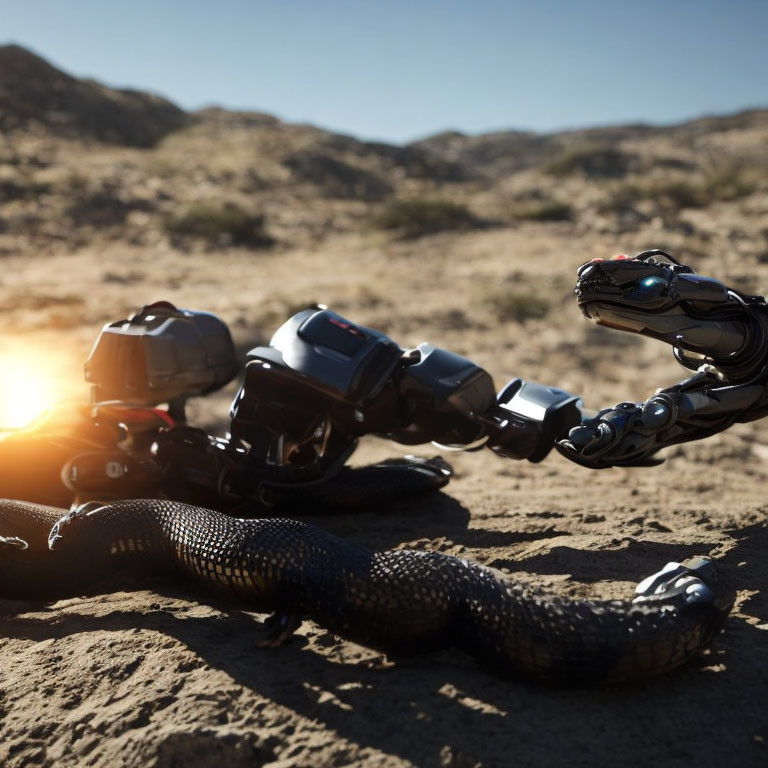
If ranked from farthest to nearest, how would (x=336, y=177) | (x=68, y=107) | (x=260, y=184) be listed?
(x=68, y=107) → (x=336, y=177) → (x=260, y=184)

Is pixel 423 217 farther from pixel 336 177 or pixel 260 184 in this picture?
pixel 336 177

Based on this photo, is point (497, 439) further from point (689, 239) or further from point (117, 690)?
point (689, 239)

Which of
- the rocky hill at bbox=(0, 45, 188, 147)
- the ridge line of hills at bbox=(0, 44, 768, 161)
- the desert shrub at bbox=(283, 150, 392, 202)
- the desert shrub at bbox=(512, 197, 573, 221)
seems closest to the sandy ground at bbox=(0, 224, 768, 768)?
the desert shrub at bbox=(512, 197, 573, 221)

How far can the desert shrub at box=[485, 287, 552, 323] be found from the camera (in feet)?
29.9

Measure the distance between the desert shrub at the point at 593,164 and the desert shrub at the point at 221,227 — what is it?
12165 mm

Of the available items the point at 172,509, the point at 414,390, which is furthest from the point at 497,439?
the point at 172,509

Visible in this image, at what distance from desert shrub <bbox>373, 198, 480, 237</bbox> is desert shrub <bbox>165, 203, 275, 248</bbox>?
230 cm

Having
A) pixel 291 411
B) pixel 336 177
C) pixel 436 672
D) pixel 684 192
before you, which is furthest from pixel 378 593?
pixel 336 177

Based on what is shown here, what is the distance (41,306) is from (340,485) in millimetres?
6382

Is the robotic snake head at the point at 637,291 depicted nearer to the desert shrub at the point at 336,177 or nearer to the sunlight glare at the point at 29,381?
the sunlight glare at the point at 29,381

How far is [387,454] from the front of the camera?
17.8ft

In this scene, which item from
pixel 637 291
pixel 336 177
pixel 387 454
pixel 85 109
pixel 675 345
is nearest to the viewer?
pixel 637 291

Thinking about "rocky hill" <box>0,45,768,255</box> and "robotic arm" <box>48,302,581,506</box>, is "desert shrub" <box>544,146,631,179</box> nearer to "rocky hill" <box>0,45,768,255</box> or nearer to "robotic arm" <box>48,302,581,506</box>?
"rocky hill" <box>0,45,768,255</box>

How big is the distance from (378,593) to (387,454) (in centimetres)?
314
